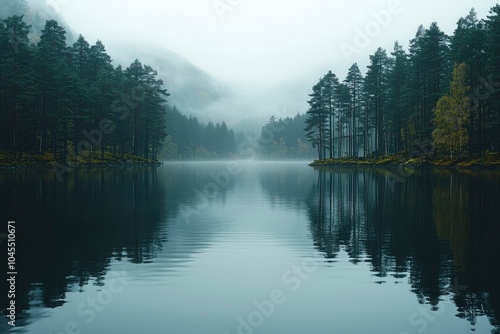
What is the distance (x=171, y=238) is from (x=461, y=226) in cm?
1262

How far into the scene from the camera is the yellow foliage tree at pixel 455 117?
69.6 m

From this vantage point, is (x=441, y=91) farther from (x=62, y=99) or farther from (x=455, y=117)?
(x=62, y=99)

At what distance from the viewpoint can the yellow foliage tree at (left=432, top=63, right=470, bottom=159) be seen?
228 ft

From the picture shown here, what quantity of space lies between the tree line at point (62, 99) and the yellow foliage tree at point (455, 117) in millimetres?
56623

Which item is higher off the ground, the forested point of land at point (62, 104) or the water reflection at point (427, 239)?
the forested point of land at point (62, 104)

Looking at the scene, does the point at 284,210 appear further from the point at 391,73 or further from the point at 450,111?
the point at 391,73

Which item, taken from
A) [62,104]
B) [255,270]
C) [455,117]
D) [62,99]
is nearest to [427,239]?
[255,270]

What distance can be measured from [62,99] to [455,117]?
6110cm

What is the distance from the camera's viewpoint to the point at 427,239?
18.2 metres

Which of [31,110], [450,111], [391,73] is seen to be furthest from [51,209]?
[391,73]

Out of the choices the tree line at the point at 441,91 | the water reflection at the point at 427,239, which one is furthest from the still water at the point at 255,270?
the tree line at the point at 441,91

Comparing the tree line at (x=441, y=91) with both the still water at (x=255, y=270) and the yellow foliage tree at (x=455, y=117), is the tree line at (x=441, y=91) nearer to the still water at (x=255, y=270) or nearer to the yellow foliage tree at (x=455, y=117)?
the yellow foliage tree at (x=455, y=117)

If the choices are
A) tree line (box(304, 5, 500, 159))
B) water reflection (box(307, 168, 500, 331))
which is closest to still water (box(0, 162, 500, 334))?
water reflection (box(307, 168, 500, 331))

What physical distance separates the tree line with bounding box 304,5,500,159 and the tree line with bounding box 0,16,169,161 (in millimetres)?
40875
